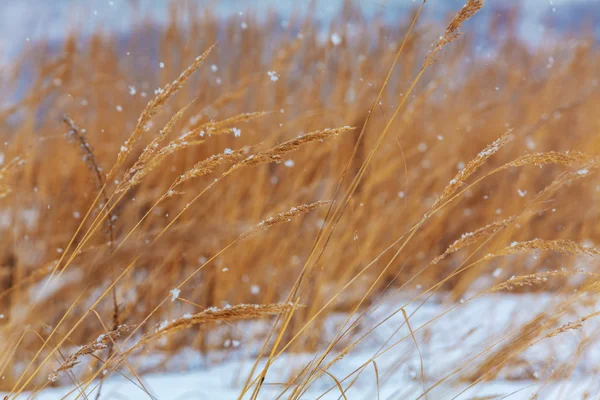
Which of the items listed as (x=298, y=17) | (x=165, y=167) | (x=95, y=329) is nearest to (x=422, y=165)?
(x=298, y=17)

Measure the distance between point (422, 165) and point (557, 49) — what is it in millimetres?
1494

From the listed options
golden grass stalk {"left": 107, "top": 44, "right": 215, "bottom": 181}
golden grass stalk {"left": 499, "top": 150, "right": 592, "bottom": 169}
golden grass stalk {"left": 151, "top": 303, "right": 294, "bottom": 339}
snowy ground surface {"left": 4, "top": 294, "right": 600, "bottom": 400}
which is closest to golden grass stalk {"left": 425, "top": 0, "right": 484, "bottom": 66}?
golden grass stalk {"left": 499, "top": 150, "right": 592, "bottom": 169}

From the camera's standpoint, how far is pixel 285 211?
49.5 inches

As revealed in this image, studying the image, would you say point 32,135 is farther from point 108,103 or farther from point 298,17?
point 298,17

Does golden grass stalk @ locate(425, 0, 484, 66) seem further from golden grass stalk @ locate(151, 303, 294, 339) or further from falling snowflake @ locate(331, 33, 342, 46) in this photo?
falling snowflake @ locate(331, 33, 342, 46)

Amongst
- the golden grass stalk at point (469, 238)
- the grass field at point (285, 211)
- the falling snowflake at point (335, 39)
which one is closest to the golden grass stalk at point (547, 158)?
the golden grass stalk at point (469, 238)

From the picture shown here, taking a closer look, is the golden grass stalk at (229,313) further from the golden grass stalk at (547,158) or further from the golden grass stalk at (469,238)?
the golden grass stalk at (547,158)

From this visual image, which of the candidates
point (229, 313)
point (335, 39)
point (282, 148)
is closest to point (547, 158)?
point (282, 148)

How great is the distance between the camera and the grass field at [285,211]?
4.92ft

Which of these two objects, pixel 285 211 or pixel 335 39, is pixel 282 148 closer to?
pixel 285 211

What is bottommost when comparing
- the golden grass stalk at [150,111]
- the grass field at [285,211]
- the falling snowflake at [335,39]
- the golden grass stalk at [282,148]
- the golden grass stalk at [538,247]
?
the golden grass stalk at [538,247]

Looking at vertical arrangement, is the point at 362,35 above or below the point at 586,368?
above

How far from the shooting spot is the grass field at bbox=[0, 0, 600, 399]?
150cm

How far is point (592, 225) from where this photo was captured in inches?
91.1
